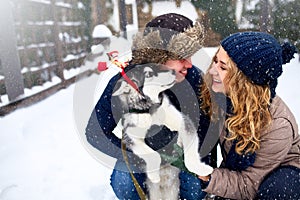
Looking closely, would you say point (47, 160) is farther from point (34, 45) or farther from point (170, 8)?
point (170, 8)

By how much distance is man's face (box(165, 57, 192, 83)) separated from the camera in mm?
1324

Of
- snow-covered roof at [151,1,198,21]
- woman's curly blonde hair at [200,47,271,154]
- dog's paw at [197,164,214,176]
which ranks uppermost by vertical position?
snow-covered roof at [151,1,198,21]

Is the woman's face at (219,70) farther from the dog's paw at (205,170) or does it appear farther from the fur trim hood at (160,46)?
the dog's paw at (205,170)

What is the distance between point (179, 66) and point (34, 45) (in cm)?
449

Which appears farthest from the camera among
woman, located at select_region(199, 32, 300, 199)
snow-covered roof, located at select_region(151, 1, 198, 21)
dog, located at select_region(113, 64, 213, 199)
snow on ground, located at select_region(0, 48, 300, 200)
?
snow-covered roof, located at select_region(151, 1, 198, 21)

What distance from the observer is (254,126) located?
1396mm

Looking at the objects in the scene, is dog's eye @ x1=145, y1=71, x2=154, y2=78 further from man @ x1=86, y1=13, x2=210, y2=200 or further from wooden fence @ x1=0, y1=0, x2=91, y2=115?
wooden fence @ x1=0, y1=0, x2=91, y2=115

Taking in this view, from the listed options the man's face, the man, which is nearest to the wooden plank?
the man

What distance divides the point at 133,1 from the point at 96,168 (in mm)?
7339

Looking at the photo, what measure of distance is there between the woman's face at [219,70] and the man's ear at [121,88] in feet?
1.38

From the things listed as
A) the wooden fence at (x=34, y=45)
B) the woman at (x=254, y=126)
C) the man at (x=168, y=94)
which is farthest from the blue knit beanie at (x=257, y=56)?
the wooden fence at (x=34, y=45)

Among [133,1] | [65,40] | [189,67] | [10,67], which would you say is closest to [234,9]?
[133,1]

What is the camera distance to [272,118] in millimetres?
1399

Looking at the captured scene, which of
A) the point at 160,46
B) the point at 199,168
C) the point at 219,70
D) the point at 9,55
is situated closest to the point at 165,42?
the point at 160,46
